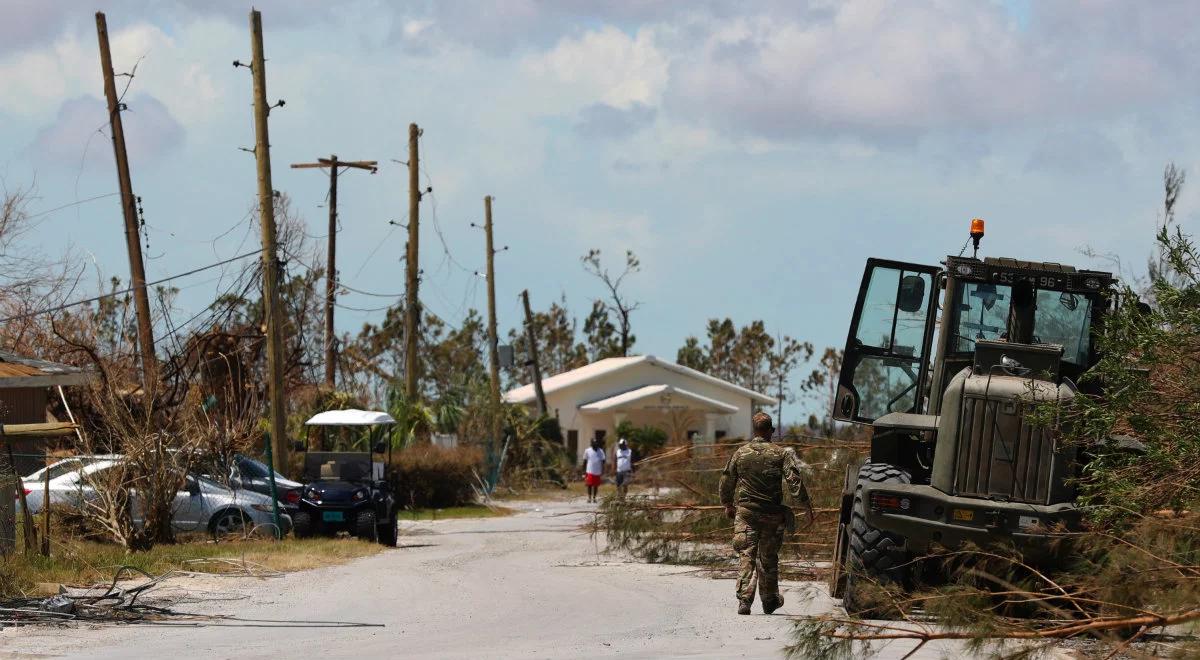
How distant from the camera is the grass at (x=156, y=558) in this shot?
14.6m

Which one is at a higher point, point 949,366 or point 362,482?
point 949,366

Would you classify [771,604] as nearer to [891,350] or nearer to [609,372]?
[891,350]

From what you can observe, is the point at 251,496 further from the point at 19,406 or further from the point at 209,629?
the point at 209,629

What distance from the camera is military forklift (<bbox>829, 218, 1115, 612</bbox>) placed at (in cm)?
1227

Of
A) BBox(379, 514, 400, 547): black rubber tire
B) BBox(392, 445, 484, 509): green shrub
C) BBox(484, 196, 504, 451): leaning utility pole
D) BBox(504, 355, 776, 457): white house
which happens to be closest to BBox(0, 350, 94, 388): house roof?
BBox(379, 514, 400, 547): black rubber tire

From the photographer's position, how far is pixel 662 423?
6197 cm

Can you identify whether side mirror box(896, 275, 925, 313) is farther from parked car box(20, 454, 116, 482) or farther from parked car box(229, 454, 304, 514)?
parked car box(229, 454, 304, 514)

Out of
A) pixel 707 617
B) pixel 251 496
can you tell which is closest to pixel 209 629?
pixel 707 617

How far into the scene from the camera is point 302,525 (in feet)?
73.7

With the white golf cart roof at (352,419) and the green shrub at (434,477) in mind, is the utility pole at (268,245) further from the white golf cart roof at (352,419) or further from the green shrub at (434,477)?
the green shrub at (434,477)

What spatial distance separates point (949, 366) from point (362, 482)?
11.7 m

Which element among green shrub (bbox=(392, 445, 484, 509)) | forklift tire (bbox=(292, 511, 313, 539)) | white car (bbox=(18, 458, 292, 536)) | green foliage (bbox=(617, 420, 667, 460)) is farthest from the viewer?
green foliage (bbox=(617, 420, 667, 460))

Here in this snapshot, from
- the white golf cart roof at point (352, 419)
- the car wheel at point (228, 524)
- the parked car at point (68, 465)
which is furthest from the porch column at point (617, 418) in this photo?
the parked car at point (68, 465)

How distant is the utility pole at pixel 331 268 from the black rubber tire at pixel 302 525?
1471cm
